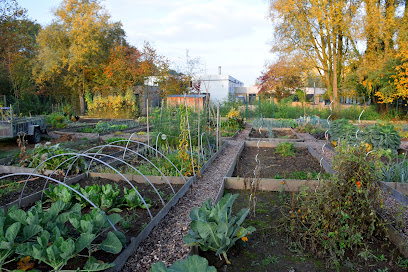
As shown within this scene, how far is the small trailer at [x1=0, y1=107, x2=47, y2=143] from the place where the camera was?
7141 mm

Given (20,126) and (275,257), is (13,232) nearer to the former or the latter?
(275,257)

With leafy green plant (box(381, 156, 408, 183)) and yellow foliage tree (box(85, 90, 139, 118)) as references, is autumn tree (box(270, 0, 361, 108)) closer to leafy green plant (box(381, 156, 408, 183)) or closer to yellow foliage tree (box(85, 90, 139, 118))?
yellow foliage tree (box(85, 90, 139, 118))

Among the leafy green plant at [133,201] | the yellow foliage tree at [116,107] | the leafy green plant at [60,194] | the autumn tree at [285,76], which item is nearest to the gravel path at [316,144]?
the leafy green plant at [133,201]

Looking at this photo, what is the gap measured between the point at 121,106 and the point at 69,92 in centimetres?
781

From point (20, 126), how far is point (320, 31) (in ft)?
49.4

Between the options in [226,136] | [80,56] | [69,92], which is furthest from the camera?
[69,92]

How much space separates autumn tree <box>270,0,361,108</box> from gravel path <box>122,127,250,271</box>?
13651 millimetres

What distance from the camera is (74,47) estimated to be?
1773 cm

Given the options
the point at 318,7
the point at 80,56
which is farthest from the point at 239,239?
the point at 80,56

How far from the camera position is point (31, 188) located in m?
4.25

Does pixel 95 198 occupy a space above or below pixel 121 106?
below

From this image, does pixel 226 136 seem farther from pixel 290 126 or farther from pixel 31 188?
pixel 31 188

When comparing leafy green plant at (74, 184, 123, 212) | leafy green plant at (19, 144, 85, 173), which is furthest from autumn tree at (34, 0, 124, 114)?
leafy green plant at (74, 184, 123, 212)

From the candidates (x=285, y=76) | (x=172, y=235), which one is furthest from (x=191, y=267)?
(x=285, y=76)
